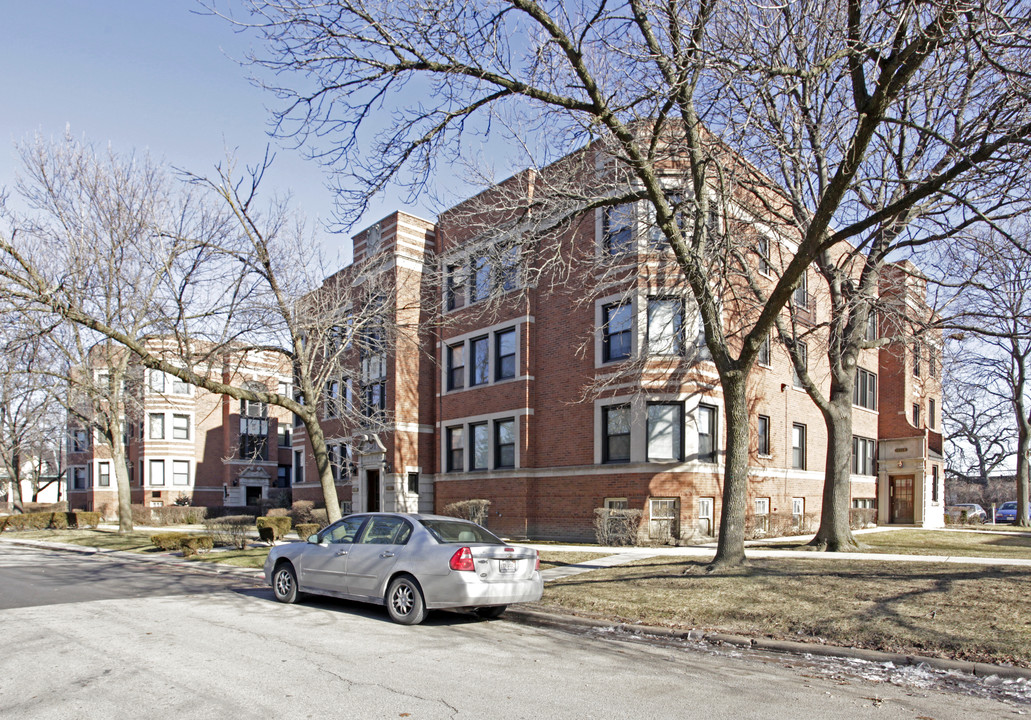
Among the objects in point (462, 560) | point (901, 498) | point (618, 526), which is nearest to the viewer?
point (462, 560)

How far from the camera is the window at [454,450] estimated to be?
27.3 meters

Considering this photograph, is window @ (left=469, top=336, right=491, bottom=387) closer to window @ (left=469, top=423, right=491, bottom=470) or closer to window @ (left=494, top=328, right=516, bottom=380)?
window @ (left=494, top=328, right=516, bottom=380)

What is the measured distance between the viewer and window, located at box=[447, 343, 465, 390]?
27.4 metres

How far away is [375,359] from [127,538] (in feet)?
35.1

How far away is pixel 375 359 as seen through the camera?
2964 cm

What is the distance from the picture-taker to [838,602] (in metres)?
9.85

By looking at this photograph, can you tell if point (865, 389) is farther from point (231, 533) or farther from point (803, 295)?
point (231, 533)

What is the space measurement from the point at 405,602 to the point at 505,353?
1605 cm

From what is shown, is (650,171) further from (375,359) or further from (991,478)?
(991,478)

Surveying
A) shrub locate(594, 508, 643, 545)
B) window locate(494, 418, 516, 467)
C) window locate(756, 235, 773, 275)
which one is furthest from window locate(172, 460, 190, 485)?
window locate(756, 235, 773, 275)

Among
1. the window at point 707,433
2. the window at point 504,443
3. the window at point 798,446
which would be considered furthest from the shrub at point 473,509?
the window at point 798,446

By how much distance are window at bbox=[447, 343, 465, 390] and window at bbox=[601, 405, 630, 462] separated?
22.7ft

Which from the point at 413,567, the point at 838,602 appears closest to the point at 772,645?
the point at 838,602

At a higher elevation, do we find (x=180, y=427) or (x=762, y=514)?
(x=180, y=427)
